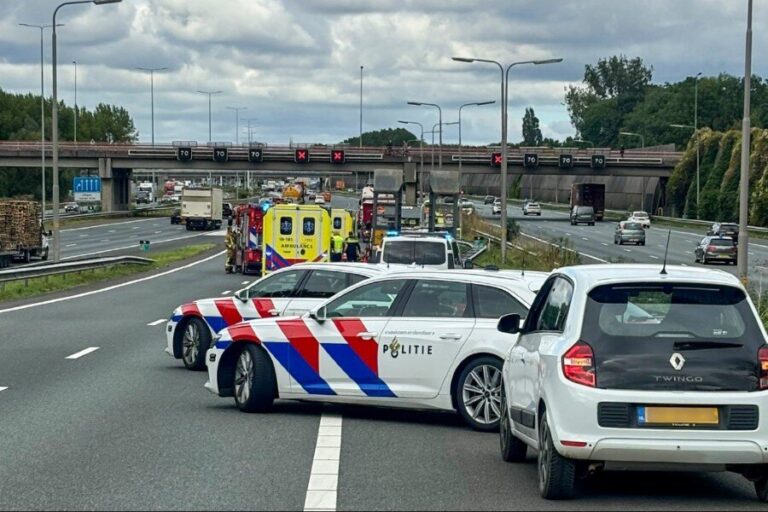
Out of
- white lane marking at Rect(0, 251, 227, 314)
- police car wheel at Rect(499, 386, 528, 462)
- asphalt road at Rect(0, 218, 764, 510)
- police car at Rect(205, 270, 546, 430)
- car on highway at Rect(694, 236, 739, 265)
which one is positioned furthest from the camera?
car on highway at Rect(694, 236, 739, 265)

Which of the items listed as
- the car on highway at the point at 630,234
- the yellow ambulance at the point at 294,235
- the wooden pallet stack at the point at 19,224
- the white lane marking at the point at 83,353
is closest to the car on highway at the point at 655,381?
the white lane marking at the point at 83,353

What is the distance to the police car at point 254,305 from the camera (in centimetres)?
1817

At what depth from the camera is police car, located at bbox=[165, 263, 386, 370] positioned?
1817 cm

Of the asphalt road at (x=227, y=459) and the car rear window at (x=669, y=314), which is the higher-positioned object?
the car rear window at (x=669, y=314)

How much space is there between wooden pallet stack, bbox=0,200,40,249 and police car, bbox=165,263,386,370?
37.5 m

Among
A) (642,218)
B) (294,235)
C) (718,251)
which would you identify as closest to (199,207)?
(642,218)

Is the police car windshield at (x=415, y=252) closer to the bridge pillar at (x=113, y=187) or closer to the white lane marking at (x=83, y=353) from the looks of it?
the white lane marking at (x=83, y=353)

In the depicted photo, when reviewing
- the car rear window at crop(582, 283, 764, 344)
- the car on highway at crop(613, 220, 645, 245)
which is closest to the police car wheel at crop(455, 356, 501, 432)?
the car rear window at crop(582, 283, 764, 344)

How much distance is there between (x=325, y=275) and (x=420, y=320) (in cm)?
538

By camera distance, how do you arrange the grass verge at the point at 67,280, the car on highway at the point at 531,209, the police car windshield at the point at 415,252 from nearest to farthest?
the police car windshield at the point at 415,252 → the grass verge at the point at 67,280 → the car on highway at the point at 531,209

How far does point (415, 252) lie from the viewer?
28719mm

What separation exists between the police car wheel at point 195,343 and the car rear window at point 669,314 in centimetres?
984

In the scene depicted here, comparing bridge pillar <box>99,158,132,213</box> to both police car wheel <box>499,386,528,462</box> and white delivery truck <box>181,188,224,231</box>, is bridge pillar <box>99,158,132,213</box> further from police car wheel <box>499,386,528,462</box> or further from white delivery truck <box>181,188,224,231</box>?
police car wheel <box>499,386,528,462</box>

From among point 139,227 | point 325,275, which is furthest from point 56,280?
point 139,227
